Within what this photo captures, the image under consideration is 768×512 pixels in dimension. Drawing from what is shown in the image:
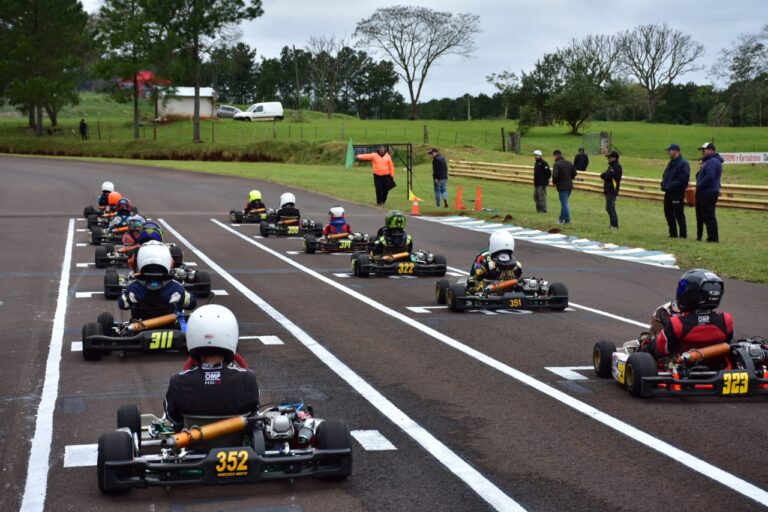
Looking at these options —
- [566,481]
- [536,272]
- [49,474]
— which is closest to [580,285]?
[536,272]

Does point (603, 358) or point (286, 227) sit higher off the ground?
point (603, 358)

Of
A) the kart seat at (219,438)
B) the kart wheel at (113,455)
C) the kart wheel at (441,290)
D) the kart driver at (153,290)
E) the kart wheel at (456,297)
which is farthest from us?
the kart wheel at (441,290)

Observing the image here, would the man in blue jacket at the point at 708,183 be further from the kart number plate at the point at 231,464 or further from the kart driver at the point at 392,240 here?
the kart number plate at the point at 231,464

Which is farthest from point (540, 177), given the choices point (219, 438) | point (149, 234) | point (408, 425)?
point (219, 438)

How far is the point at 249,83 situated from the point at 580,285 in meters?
118

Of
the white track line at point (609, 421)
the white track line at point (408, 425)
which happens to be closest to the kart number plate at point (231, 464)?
the white track line at point (408, 425)

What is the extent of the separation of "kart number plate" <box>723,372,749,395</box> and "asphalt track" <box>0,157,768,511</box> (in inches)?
5.0

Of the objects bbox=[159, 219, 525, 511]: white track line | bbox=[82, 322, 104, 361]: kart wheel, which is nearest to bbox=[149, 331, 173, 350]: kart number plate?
bbox=[82, 322, 104, 361]: kart wheel

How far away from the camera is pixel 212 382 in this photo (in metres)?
6.52

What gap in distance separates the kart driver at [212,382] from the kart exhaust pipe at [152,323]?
4026 millimetres

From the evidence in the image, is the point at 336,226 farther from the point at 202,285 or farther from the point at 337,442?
the point at 337,442

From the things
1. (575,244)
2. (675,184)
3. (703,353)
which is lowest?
(575,244)

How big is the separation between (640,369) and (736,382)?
823mm

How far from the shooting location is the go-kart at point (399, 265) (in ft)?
55.3
